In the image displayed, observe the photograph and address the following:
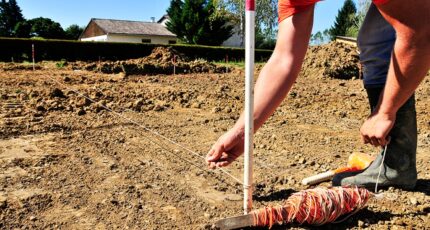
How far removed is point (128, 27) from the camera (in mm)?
46844

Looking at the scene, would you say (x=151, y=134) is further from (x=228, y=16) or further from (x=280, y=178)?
(x=228, y=16)

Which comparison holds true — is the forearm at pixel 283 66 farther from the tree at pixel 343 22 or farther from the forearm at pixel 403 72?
the tree at pixel 343 22

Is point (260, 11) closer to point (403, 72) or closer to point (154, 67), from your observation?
point (154, 67)

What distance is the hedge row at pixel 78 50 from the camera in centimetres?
1847

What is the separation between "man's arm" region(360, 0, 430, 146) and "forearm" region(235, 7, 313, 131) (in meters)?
0.43

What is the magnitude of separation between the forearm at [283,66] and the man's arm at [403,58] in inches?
17.1

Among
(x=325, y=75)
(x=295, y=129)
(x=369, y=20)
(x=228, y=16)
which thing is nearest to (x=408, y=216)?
(x=369, y=20)

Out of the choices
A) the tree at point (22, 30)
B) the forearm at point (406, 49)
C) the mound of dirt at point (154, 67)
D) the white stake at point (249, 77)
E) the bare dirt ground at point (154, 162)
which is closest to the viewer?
the forearm at point (406, 49)

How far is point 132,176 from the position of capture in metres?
2.64

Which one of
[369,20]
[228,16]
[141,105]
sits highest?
[228,16]

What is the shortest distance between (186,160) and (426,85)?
7.10 metres

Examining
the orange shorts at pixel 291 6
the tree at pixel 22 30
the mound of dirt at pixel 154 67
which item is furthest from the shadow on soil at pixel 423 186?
the tree at pixel 22 30

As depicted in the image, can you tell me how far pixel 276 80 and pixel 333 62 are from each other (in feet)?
32.9

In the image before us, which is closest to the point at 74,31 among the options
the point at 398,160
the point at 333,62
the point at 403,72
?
the point at 333,62
